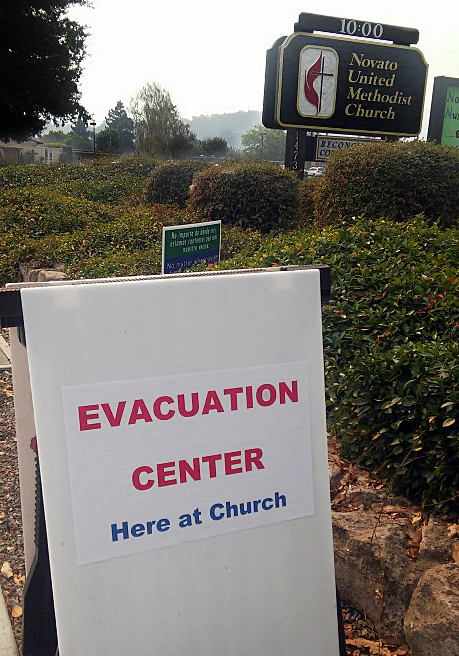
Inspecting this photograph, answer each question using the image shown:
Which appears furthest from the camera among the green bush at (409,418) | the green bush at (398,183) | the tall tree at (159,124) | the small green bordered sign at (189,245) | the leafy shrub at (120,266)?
the tall tree at (159,124)

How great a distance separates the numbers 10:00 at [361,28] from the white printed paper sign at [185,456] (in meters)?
11.2

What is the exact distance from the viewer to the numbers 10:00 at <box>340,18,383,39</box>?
37.8 ft

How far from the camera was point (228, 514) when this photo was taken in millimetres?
1830

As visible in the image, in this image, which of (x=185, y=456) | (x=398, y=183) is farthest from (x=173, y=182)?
(x=185, y=456)

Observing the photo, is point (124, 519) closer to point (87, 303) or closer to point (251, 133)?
point (87, 303)

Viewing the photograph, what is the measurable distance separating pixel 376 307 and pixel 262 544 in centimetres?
246

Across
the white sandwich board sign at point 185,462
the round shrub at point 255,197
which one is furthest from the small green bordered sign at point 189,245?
the round shrub at point 255,197

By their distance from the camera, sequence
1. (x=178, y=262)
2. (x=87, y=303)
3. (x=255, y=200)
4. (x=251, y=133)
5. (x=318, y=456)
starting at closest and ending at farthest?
1. (x=87, y=303)
2. (x=318, y=456)
3. (x=178, y=262)
4. (x=255, y=200)
5. (x=251, y=133)

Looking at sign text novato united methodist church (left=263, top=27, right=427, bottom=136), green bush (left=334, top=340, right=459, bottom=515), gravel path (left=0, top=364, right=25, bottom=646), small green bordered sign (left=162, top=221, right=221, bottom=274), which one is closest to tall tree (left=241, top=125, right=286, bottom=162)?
sign text novato united methodist church (left=263, top=27, right=427, bottom=136)

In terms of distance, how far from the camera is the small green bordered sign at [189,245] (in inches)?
206

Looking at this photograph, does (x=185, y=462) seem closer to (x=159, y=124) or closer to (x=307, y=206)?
(x=307, y=206)

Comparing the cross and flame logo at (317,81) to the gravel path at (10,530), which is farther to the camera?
the cross and flame logo at (317,81)

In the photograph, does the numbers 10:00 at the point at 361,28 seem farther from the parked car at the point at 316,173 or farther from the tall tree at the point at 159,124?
the tall tree at the point at 159,124

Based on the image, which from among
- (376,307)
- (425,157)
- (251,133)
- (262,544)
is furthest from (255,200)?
(251,133)
